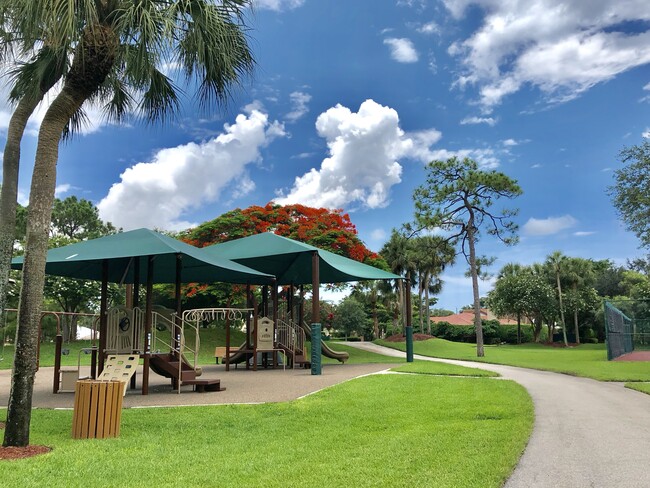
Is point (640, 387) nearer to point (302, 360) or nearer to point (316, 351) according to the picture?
point (316, 351)

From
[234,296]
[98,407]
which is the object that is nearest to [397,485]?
[98,407]

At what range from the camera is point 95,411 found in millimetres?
6371

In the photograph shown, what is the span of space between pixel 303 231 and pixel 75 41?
2032cm

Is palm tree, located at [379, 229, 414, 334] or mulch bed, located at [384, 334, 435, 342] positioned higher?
palm tree, located at [379, 229, 414, 334]

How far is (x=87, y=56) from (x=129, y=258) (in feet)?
22.5

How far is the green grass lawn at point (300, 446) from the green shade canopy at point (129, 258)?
2989 mm

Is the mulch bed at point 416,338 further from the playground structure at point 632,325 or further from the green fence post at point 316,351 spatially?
the green fence post at point 316,351

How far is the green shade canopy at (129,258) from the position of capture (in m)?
9.94

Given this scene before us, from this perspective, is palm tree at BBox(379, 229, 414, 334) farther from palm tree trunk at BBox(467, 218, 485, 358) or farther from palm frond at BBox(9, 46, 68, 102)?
palm frond at BBox(9, 46, 68, 102)

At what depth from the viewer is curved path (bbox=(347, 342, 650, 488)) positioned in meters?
4.73

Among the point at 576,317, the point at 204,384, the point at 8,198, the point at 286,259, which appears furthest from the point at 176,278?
the point at 576,317

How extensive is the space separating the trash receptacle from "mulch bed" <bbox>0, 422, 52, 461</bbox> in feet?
1.98

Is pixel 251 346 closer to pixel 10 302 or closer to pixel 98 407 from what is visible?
pixel 98 407

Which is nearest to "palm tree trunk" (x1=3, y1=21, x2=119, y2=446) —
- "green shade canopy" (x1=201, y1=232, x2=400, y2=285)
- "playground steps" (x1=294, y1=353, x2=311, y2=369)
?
"green shade canopy" (x1=201, y1=232, x2=400, y2=285)
